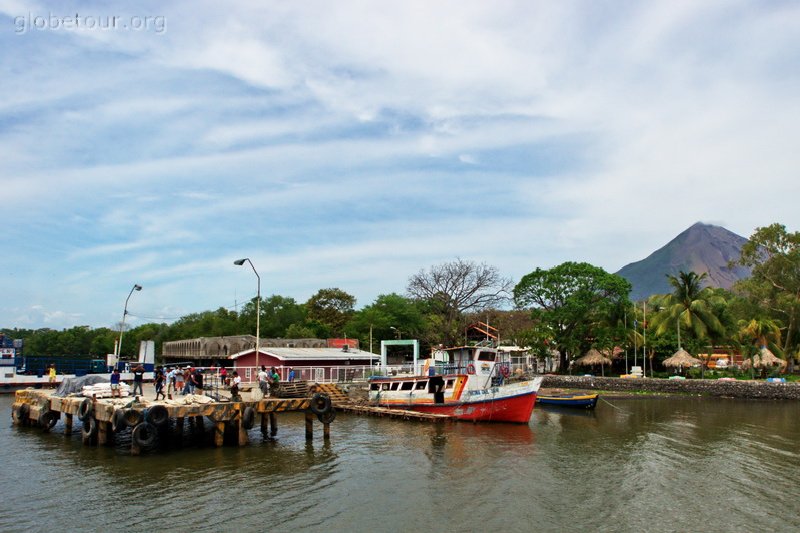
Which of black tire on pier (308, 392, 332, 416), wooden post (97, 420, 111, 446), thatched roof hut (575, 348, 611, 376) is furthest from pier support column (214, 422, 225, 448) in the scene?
thatched roof hut (575, 348, 611, 376)

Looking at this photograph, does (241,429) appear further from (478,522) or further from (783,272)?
(783,272)

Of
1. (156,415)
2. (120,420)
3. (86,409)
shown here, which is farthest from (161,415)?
(86,409)

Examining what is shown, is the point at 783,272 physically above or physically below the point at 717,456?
above

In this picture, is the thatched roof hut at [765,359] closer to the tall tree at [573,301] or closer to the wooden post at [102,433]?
the tall tree at [573,301]

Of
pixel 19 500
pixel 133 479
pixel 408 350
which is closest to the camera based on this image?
pixel 19 500

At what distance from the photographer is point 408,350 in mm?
74438

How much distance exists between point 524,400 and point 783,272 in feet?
121

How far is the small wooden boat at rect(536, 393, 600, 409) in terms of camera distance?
41688mm

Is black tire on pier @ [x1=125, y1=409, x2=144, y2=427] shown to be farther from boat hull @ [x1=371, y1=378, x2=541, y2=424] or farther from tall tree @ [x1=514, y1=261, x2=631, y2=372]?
tall tree @ [x1=514, y1=261, x2=631, y2=372]

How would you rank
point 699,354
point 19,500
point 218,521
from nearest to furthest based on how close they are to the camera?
point 218,521
point 19,500
point 699,354

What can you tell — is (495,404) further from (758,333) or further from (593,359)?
(758,333)

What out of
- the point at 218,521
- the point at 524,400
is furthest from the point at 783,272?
the point at 218,521

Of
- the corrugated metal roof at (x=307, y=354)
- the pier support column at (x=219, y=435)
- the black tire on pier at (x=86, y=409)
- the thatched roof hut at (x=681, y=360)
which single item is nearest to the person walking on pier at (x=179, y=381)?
the black tire on pier at (x=86, y=409)

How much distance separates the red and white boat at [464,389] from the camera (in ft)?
113
